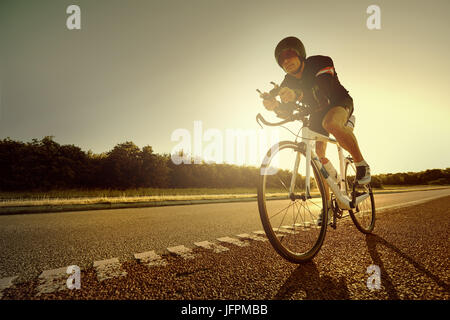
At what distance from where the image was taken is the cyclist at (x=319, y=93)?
2.93 meters

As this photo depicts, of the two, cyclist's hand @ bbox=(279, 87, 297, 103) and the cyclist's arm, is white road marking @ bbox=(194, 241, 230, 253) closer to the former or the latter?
cyclist's hand @ bbox=(279, 87, 297, 103)

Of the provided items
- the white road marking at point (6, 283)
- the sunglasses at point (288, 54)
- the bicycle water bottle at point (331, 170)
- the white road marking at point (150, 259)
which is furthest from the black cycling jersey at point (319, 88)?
the white road marking at point (6, 283)

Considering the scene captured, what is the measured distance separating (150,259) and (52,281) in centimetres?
85

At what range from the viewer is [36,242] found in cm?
344

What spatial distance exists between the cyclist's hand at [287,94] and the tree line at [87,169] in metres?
34.2

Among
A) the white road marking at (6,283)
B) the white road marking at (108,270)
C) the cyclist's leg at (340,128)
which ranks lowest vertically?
the white road marking at (108,270)

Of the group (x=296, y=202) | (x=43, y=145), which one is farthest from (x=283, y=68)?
(x=43, y=145)

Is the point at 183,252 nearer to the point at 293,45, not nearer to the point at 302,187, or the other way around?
the point at 302,187

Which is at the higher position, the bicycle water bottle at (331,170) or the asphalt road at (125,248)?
the bicycle water bottle at (331,170)

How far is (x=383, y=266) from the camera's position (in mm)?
2051

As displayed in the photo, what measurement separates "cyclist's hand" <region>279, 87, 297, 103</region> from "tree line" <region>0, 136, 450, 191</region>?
34.2m

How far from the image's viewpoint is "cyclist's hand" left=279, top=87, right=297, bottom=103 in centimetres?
268

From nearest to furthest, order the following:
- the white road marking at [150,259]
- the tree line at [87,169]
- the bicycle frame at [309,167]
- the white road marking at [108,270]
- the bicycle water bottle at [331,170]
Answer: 1. the white road marking at [108,270]
2. the white road marking at [150,259]
3. the bicycle frame at [309,167]
4. the bicycle water bottle at [331,170]
5. the tree line at [87,169]

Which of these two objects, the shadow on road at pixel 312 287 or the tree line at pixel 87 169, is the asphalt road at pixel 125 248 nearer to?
the shadow on road at pixel 312 287
